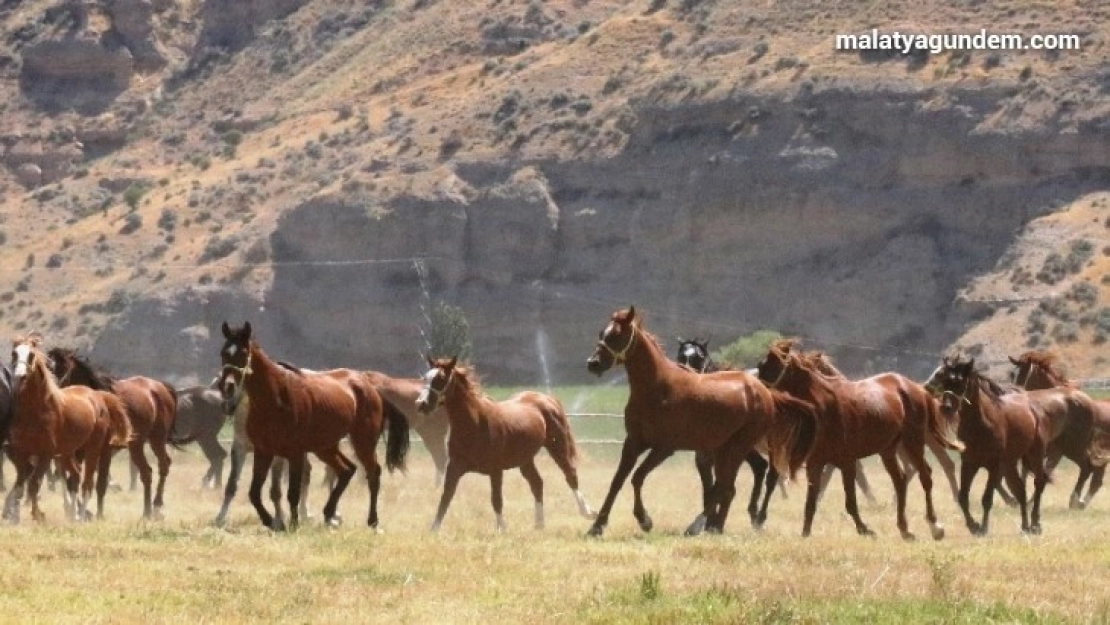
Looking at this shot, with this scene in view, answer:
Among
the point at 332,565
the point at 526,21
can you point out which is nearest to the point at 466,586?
the point at 332,565

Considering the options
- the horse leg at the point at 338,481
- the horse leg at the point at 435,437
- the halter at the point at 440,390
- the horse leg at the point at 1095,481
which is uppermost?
the halter at the point at 440,390

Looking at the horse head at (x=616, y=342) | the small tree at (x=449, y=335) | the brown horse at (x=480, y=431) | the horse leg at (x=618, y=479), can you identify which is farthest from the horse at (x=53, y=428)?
the small tree at (x=449, y=335)

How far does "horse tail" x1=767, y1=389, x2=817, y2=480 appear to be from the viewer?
76.8 feet

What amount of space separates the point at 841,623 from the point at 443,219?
71947 millimetres

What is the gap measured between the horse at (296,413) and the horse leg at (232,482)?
0.90m

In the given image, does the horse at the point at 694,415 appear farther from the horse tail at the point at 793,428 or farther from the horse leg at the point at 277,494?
the horse leg at the point at 277,494

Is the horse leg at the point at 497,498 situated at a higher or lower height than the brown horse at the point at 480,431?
lower

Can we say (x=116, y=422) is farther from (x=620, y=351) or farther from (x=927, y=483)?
(x=927, y=483)

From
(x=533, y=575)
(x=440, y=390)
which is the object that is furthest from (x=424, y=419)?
(x=533, y=575)

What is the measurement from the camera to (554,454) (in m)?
27.2

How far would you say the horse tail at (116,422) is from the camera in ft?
84.3

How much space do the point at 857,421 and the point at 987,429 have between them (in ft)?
6.05

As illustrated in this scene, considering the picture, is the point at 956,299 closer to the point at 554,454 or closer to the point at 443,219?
the point at 443,219

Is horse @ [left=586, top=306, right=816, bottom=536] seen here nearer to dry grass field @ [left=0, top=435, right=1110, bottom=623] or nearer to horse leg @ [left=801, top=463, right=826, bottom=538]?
horse leg @ [left=801, top=463, right=826, bottom=538]
